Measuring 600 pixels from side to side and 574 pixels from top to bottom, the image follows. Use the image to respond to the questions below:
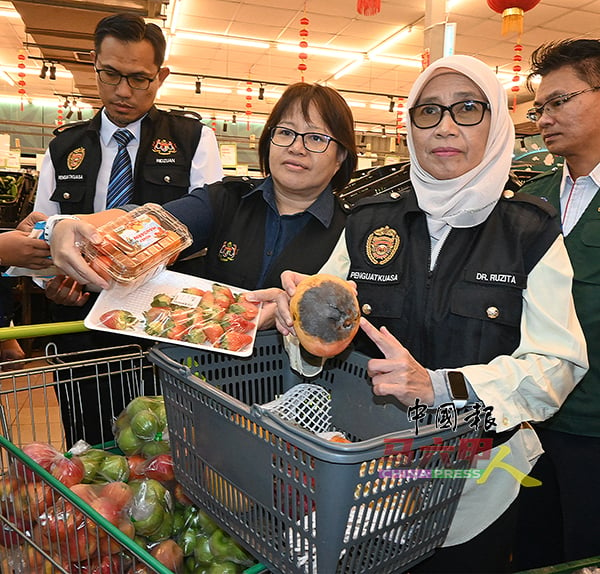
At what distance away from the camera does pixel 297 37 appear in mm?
8883

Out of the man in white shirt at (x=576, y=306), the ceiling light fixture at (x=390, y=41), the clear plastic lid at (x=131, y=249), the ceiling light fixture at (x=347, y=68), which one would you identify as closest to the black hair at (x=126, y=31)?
the clear plastic lid at (x=131, y=249)

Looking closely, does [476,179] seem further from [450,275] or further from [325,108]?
[325,108]

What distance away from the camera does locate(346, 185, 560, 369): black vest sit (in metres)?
1.26

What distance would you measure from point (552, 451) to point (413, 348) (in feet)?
2.70

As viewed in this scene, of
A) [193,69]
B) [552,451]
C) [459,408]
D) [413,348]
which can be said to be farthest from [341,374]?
[193,69]

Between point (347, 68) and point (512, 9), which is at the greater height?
point (347, 68)

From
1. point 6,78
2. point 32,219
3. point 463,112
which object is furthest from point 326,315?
point 6,78

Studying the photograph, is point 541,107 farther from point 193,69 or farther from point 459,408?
point 193,69

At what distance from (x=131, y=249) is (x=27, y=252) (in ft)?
1.54

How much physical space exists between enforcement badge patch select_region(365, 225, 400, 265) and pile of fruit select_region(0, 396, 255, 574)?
2.21 feet

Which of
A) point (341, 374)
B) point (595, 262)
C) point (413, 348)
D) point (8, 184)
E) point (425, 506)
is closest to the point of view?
point (425, 506)

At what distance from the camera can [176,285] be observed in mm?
1282

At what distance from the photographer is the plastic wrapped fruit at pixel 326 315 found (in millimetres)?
992

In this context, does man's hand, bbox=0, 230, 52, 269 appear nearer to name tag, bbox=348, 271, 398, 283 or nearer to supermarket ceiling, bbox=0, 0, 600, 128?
name tag, bbox=348, 271, 398, 283
